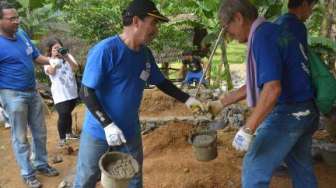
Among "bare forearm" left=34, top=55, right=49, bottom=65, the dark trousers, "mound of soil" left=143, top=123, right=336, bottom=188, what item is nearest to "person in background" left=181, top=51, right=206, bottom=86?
"mound of soil" left=143, top=123, right=336, bottom=188

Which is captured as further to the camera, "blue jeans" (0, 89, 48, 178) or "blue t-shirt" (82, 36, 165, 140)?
"blue jeans" (0, 89, 48, 178)

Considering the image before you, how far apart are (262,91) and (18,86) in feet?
10.6

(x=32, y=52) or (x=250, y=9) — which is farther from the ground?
(x=250, y=9)

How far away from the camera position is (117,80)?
366cm

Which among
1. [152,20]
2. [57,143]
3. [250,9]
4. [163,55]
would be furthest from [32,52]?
[163,55]

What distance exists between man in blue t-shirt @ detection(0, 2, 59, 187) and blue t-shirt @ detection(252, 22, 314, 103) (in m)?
3.13

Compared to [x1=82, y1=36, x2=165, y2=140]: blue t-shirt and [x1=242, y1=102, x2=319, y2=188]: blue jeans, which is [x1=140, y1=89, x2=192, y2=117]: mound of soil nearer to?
[x1=82, y1=36, x2=165, y2=140]: blue t-shirt

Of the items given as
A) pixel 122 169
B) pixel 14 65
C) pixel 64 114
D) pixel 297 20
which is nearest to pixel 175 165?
pixel 64 114

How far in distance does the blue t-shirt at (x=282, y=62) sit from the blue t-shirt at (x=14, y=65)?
123 inches

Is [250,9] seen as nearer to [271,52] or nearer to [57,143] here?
[271,52]

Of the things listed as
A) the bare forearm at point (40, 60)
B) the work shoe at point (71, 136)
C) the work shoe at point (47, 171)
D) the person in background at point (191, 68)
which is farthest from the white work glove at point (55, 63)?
the person in background at point (191, 68)

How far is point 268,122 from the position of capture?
371 cm

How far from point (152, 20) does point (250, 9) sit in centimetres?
75

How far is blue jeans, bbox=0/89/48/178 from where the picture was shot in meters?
5.49
